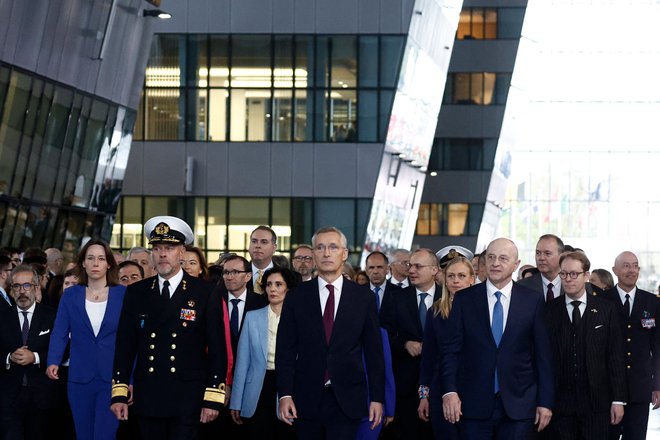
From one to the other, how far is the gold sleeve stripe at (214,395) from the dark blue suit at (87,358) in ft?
4.74

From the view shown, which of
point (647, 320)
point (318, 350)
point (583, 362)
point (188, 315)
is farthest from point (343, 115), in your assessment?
point (318, 350)

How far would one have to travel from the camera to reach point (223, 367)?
10312mm

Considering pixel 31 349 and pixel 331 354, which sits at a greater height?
pixel 31 349

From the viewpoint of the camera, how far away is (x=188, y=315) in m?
10.4

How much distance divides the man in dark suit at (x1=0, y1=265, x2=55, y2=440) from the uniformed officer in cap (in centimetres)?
265

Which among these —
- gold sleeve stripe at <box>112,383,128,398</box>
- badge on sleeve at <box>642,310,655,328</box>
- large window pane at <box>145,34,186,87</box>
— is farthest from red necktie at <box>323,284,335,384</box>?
large window pane at <box>145,34,186,87</box>

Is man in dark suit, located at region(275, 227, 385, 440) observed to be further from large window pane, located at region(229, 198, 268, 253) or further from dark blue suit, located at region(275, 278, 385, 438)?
large window pane, located at region(229, 198, 268, 253)

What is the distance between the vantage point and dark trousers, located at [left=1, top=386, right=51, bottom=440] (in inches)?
504

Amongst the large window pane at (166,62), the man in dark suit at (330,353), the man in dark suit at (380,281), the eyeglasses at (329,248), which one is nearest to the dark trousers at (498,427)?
the man in dark suit at (330,353)

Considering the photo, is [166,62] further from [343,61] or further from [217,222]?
[343,61]

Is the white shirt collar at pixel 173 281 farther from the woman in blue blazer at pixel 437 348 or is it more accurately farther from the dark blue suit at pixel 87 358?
the woman in blue blazer at pixel 437 348

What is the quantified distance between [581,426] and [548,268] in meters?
2.27

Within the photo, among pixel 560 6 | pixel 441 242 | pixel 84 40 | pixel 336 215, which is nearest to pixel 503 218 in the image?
pixel 560 6

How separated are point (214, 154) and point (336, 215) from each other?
14.9 feet
